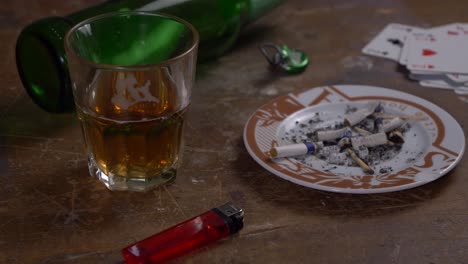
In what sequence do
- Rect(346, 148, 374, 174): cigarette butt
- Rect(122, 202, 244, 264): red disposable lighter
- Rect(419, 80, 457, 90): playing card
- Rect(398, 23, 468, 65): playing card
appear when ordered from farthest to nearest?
Rect(398, 23, 468, 65): playing card < Rect(419, 80, 457, 90): playing card < Rect(346, 148, 374, 174): cigarette butt < Rect(122, 202, 244, 264): red disposable lighter

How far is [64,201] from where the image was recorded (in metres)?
0.63

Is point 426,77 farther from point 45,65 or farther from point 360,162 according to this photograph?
point 45,65

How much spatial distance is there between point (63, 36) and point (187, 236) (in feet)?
0.98

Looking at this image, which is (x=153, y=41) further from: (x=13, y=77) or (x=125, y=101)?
(x=13, y=77)

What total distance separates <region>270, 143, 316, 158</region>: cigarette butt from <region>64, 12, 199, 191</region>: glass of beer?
96 millimetres

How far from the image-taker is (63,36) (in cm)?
73

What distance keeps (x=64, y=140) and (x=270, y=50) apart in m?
0.35

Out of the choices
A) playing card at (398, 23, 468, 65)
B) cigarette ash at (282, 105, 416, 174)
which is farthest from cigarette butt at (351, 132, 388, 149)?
playing card at (398, 23, 468, 65)

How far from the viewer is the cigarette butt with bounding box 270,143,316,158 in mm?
665

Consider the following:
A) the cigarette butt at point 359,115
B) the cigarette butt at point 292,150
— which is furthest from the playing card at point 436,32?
the cigarette butt at point 292,150

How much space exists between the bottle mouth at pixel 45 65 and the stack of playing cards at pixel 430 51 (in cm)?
43

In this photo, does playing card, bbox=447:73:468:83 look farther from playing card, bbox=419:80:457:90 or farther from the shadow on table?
the shadow on table

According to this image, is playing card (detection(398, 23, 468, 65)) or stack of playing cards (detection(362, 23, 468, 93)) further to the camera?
playing card (detection(398, 23, 468, 65))

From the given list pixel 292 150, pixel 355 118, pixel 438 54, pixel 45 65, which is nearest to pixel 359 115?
pixel 355 118
